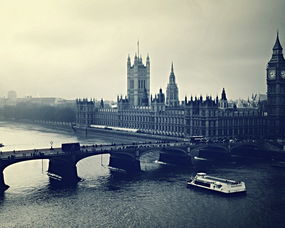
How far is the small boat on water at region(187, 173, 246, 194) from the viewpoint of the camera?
57031 mm

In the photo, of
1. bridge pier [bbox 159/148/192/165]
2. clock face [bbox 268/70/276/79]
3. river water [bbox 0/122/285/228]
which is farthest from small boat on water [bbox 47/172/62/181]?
clock face [bbox 268/70/276/79]

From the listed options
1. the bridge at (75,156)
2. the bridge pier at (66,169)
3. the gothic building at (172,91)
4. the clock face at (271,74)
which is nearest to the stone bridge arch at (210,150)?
the bridge at (75,156)

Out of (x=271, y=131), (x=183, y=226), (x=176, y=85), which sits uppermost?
(x=176, y=85)

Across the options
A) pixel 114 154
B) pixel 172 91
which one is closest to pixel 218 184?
pixel 114 154

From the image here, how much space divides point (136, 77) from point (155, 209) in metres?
94.3

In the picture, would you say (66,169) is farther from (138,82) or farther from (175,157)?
(138,82)

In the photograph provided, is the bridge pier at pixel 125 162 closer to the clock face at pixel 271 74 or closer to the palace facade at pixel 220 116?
the palace facade at pixel 220 116

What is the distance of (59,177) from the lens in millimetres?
64625

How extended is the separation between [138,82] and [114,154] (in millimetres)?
67949

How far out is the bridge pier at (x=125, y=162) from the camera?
7275cm

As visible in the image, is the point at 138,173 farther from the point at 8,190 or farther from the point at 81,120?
the point at 81,120

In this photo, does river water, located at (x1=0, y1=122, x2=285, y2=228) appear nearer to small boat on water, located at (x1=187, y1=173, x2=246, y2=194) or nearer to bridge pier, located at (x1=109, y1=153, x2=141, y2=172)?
small boat on water, located at (x1=187, y1=173, x2=246, y2=194)

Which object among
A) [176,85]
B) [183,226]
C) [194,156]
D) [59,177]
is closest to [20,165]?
[59,177]

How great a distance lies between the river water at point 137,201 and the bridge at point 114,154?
7.74 ft
